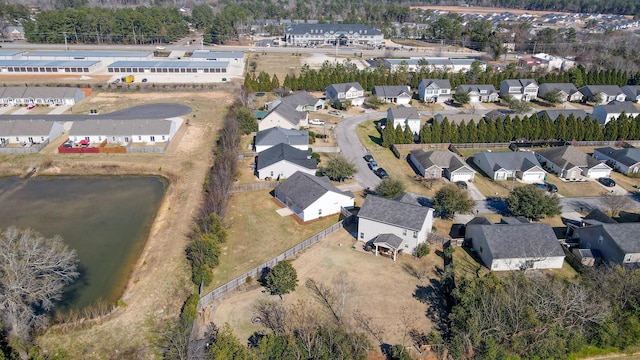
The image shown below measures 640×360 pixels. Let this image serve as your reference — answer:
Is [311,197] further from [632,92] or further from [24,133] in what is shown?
[632,92]

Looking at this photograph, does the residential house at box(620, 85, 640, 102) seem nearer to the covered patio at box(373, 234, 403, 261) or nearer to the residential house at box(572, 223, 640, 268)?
the residential house at box(572, 223, 640, 268)

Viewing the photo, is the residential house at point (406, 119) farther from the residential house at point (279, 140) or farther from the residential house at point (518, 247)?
the residential house at point (518, 247)

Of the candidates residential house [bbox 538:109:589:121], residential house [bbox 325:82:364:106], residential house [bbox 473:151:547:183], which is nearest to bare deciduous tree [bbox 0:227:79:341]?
residential house [bbox 473:151:547:183]

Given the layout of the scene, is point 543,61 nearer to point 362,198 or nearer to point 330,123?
point 330,123

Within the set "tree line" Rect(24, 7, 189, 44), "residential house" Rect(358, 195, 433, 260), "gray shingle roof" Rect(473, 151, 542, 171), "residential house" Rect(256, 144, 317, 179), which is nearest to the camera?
"residential house" Rect(358, 195, 433, 260)

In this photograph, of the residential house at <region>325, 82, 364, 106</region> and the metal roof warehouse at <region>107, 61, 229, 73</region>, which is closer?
the residential house at <region>325, 82, 364, 106</region>

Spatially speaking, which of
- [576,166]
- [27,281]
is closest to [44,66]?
[27,281]
